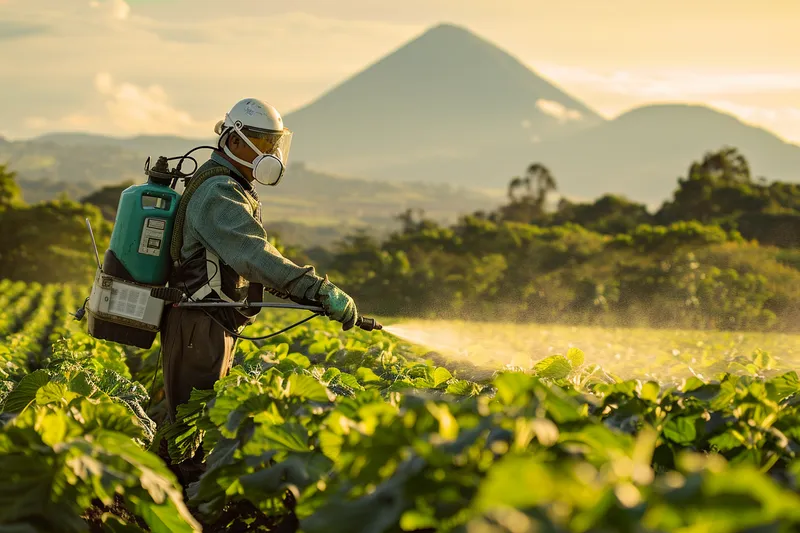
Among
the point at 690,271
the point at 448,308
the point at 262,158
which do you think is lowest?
the point at 448,308

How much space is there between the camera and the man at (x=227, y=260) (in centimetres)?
520

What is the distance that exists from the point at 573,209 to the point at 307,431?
5830 centimetres

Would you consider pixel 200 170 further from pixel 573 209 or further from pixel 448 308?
pixel 573 209

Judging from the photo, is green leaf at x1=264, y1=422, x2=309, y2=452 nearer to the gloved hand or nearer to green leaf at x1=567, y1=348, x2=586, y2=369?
green leaf at x1=567, y1=348, x2=586, y2=369

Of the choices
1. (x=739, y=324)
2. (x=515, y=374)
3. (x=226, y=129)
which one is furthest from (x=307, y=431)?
(x=739, y=324)

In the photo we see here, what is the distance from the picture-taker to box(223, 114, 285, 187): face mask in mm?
5469

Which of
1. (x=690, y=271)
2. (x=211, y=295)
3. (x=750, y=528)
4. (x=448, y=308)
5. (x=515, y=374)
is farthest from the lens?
(x=448, y=308)

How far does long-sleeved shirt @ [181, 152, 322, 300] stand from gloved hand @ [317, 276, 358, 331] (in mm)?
45

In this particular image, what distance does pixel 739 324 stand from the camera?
2733cm

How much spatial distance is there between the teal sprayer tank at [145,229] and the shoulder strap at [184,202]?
5 centimetres

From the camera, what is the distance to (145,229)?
5426 mm

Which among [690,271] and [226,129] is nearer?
[226,129]

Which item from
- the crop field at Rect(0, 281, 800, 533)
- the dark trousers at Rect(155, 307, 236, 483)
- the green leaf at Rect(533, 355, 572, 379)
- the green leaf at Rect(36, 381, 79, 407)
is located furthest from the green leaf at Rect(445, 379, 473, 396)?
the dark trousers at Rect(155, 307, 236, 483)

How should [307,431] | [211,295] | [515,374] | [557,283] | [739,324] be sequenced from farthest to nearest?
[557,283]
[739,324]
[211,295]
[307,431]
[515,374]
